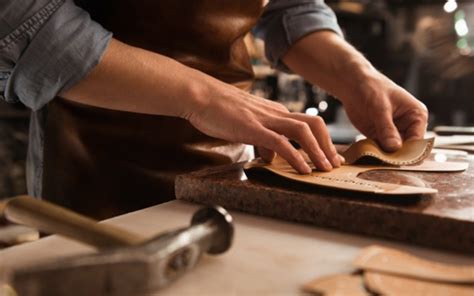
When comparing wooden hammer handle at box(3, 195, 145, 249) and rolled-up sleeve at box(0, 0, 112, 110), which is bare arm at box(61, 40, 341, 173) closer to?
rolled-up sleeve at box(0, 0, 112, 110)

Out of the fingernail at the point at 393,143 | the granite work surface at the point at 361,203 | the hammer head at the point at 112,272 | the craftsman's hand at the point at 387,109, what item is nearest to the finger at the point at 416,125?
the craftsman's hand at the point at 387,109

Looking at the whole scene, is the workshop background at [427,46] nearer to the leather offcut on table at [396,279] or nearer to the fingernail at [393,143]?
the fingernail at [393,143]

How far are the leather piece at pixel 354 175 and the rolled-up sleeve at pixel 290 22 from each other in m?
0.48

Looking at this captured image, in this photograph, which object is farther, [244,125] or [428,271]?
[244,125]

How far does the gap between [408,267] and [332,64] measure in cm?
80

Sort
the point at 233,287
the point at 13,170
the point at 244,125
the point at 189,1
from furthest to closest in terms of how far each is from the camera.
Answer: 1. the point at 13,170
2. the point at 189,1
3. the point at 244,125
4. the point at 233,287

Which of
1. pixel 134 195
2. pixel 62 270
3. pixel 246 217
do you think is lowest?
pixel 134 195

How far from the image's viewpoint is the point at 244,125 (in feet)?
2.62

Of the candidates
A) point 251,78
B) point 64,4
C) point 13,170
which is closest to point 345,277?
point 64,4

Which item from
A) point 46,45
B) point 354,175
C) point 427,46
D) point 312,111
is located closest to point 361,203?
point 354,175

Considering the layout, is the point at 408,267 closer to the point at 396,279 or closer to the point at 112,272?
the point at 396,279

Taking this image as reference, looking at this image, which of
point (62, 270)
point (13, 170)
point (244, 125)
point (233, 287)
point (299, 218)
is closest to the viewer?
point (62, 270)

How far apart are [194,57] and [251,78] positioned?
Result: 7.7 inches

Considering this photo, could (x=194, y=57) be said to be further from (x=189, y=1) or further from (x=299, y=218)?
(x=299, y=218)
